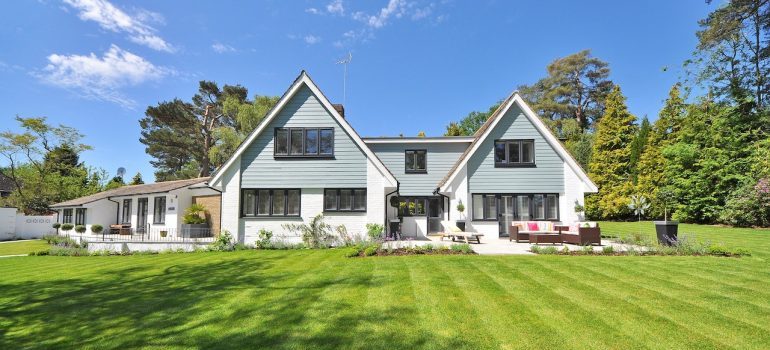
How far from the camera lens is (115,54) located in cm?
1828

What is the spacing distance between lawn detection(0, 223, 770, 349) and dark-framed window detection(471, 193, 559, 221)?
7.52 metres

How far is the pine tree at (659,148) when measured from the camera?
24.7m

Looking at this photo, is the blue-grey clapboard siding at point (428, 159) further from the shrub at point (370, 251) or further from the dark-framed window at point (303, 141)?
the shrub at point (370, 251)

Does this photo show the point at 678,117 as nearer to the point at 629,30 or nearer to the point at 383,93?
the point at 629,30

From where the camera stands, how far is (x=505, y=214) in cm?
1820

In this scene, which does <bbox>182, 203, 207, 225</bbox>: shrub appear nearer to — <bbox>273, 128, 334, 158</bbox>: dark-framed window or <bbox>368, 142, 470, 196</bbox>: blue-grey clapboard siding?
<bbox>273, 128, 334, 158</bbox>: dark-framed window

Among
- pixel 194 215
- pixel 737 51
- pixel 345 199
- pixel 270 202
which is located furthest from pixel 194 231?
pixel 737 51

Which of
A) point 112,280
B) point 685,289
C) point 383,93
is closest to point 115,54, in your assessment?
point 112,280

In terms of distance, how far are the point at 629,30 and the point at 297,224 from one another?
857 inches

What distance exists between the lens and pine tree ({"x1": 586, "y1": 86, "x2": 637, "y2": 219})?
2661cm

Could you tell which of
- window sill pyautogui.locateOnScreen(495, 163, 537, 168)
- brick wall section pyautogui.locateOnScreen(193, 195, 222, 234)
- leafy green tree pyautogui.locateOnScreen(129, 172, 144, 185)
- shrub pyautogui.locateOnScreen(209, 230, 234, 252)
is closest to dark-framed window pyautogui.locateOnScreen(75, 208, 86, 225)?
Answer: leafy green tree pyautogui.locateOnScreen(129, 172, 144, 185)

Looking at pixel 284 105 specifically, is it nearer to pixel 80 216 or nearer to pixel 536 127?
pixel 536 127

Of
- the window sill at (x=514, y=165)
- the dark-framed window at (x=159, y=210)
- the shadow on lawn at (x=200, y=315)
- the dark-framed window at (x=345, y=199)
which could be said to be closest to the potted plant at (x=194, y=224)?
the dark-framed window at (x=159, y=210)

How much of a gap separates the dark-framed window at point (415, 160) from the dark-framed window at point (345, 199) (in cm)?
503
